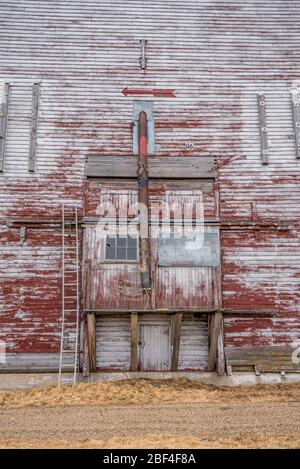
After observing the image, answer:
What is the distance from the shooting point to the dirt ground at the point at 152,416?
29.3 feet

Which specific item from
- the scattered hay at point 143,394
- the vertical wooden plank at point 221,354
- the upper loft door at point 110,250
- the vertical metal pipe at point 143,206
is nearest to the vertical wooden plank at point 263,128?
the vertical metal pipe at point 143,206

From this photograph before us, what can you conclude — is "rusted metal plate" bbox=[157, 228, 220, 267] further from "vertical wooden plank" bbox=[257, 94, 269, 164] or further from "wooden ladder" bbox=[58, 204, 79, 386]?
"vertical wooden plank" bbox=[257, 94, 269, 164]

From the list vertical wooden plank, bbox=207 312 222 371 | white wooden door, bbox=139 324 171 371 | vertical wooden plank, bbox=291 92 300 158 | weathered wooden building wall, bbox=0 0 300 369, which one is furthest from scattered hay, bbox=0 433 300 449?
vertical wooden plank, bbox=291 92 300 158

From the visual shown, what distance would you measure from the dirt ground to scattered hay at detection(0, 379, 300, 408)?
0.08ft

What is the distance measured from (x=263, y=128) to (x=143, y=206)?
15.8 ft

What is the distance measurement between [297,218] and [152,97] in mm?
→ 6112

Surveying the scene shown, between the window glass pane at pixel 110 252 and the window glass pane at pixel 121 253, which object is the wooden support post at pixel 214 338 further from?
the window glass pane at pixel 110 252

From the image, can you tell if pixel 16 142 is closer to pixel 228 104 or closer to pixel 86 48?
pixel 86 48

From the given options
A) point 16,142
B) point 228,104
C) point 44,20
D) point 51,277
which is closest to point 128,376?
point 51,277

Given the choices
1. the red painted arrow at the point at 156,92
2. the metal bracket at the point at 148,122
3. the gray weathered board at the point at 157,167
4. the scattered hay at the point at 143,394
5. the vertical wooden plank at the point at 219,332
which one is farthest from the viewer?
the red painted arrow at the point at 156,92

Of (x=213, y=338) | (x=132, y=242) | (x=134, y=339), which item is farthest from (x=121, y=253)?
(x=213, y=338)

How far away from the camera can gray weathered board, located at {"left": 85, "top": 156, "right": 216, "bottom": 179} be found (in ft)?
51.1

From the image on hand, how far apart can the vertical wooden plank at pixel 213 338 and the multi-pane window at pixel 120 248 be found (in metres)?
2.91

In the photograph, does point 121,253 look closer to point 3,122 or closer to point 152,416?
point 152,416
